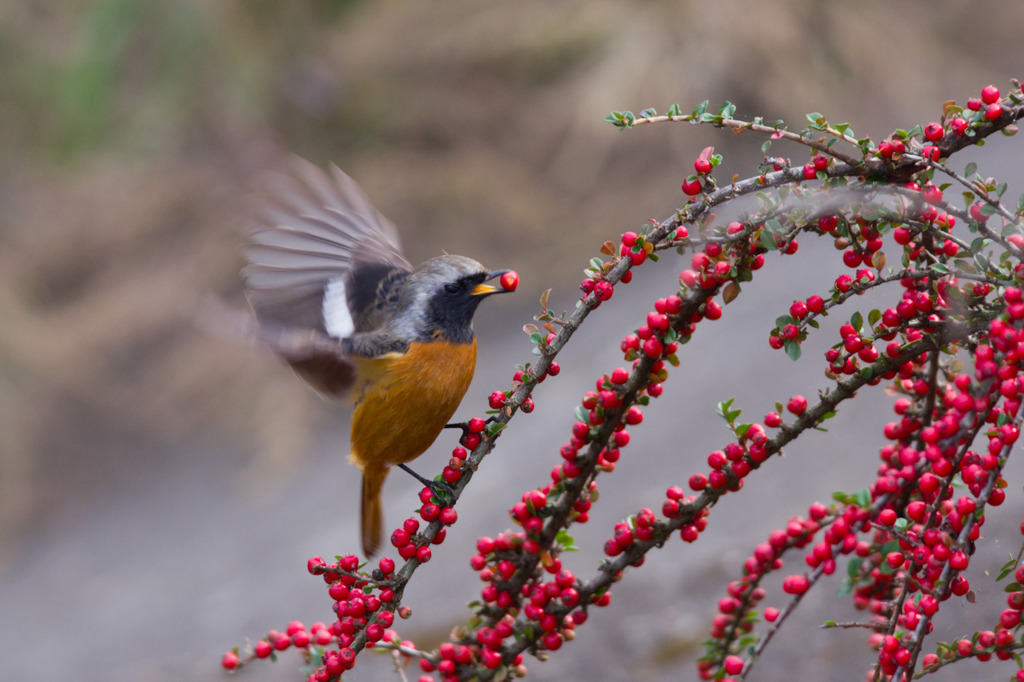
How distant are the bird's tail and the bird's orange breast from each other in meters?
0.09

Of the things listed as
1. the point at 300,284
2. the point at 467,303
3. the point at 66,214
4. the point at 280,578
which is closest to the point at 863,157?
the point at 467,303

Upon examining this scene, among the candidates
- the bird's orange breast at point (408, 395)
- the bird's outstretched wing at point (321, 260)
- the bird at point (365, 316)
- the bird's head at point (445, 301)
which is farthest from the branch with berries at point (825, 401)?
the bird's outstretched wing at point (321, 260)

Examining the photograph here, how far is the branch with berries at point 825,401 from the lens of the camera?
1.18 metres

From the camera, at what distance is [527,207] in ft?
21.7

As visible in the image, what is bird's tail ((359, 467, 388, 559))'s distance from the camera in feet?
6.94

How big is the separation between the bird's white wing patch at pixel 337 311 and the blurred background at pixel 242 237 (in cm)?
159

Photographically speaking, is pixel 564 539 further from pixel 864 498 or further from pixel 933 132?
pixel 933 132

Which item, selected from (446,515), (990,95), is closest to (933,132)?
(990,95)

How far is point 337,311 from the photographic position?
2295 mm

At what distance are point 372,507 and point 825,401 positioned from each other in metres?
1.16

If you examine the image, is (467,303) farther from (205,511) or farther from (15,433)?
(15,433)

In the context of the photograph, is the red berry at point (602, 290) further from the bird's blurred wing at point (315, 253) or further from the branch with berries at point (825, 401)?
the bird's blurred wing at point (315, 253)

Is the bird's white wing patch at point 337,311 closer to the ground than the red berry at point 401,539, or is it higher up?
higher up

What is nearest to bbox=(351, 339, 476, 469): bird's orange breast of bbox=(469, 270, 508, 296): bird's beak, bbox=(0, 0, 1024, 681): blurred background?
bbox=(469, 270, 508, 296): bird's beak
